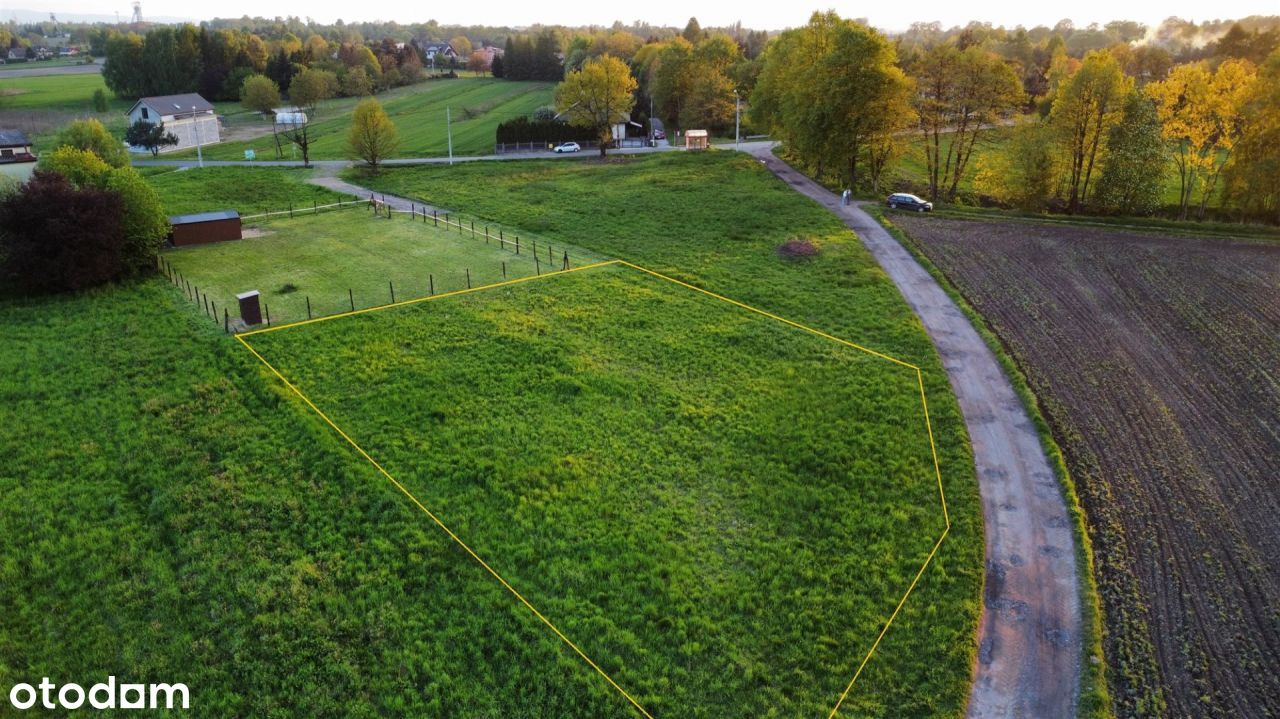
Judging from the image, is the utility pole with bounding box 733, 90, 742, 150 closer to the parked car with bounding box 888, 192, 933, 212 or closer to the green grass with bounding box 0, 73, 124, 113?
the parked car with bounding box 888, 192, 933, 212

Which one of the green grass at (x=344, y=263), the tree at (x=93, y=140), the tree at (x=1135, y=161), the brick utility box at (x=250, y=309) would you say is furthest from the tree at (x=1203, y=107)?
the tree at (x=93, y=140)

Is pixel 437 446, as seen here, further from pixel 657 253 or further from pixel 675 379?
pixel 657 253

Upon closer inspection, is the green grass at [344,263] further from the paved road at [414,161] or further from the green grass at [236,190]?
the paved road at [414,161]

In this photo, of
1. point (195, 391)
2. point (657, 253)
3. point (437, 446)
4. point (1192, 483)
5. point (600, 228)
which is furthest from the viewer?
point (600, 228)

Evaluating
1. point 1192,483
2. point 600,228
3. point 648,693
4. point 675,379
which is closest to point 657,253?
point 600,228

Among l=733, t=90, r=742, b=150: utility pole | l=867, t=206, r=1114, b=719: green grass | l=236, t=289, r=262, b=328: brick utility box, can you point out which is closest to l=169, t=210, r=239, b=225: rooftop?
l=236, t=289, r=262, b=328: brick utility box

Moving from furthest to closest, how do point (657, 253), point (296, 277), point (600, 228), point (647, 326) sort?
1. point (600, 228)
2. point (657, 253)
3. point (296, 277)
4. point (647, 326)
